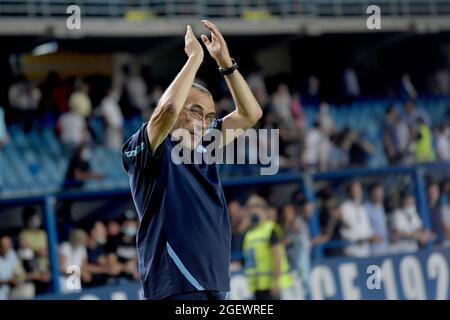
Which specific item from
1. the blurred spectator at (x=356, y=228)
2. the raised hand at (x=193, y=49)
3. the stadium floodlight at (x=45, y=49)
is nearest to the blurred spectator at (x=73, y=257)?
the blurred spectator at (x=356, y=228)

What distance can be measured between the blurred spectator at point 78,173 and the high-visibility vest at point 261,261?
335 centimetres

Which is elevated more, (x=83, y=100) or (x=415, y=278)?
(x=83, y=100)

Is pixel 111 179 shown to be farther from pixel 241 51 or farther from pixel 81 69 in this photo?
pixel 241 51

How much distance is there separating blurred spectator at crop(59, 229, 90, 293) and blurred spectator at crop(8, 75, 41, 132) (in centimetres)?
308

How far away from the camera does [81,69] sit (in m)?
19.1

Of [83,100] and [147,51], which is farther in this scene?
[147,51]

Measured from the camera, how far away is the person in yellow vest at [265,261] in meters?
11.8

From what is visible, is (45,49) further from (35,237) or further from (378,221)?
(378,221)

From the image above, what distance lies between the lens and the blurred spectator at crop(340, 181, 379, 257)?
15854 mm

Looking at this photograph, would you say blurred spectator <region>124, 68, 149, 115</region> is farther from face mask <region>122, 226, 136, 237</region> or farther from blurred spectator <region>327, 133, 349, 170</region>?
face mask <region>122, 226, 136, 237</region>

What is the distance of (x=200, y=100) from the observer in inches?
196

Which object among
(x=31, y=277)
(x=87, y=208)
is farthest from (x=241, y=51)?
(x=31, y=277)

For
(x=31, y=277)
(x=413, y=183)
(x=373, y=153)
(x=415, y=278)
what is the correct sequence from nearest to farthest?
(x=31, y=277)
(x=415, y=278)
(x=413, y=183)
(x=373, y=153)
